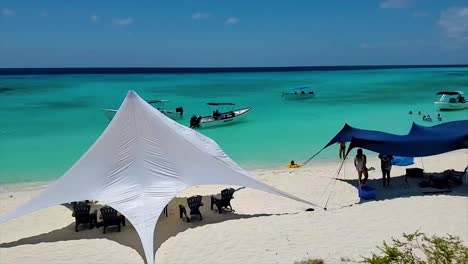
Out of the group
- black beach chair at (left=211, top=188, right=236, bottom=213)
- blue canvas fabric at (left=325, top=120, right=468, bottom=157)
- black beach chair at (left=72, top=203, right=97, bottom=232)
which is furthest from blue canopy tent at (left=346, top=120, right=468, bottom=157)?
black beach chair at (left=72, top=203, right=97, bottom=232)

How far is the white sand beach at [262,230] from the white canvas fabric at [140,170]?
726mm

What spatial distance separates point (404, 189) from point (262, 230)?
17.3ft

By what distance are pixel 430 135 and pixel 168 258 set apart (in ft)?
28.3

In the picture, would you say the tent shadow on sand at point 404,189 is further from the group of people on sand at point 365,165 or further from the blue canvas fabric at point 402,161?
the blue canvas fabric at point 402,161

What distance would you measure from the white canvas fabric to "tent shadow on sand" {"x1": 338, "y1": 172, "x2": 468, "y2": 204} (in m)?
3.34

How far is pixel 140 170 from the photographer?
29.1 feet

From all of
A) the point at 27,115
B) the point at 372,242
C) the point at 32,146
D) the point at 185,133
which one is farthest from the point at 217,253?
the point at 27,115

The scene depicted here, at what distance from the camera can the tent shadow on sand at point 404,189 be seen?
1121cm

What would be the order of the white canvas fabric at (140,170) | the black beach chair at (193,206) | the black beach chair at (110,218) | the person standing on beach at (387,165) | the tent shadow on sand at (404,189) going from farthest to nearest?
the person standing on beach at (387,165)
the tent shadow on sand at (404,189)
the black beach chair at (193,206)
the black beach chair at (110,218)
the white canvas fabric at (140,170)

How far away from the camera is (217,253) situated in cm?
777

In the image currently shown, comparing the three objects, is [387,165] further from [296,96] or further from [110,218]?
[296,96]

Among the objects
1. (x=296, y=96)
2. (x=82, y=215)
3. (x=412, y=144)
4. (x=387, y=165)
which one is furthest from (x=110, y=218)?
(x=296, y=96)

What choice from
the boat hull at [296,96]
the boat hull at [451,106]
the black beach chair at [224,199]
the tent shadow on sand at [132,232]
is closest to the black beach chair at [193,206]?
the tent shadow on sand at [132,232]

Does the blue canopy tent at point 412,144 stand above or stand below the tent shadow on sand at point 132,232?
above
